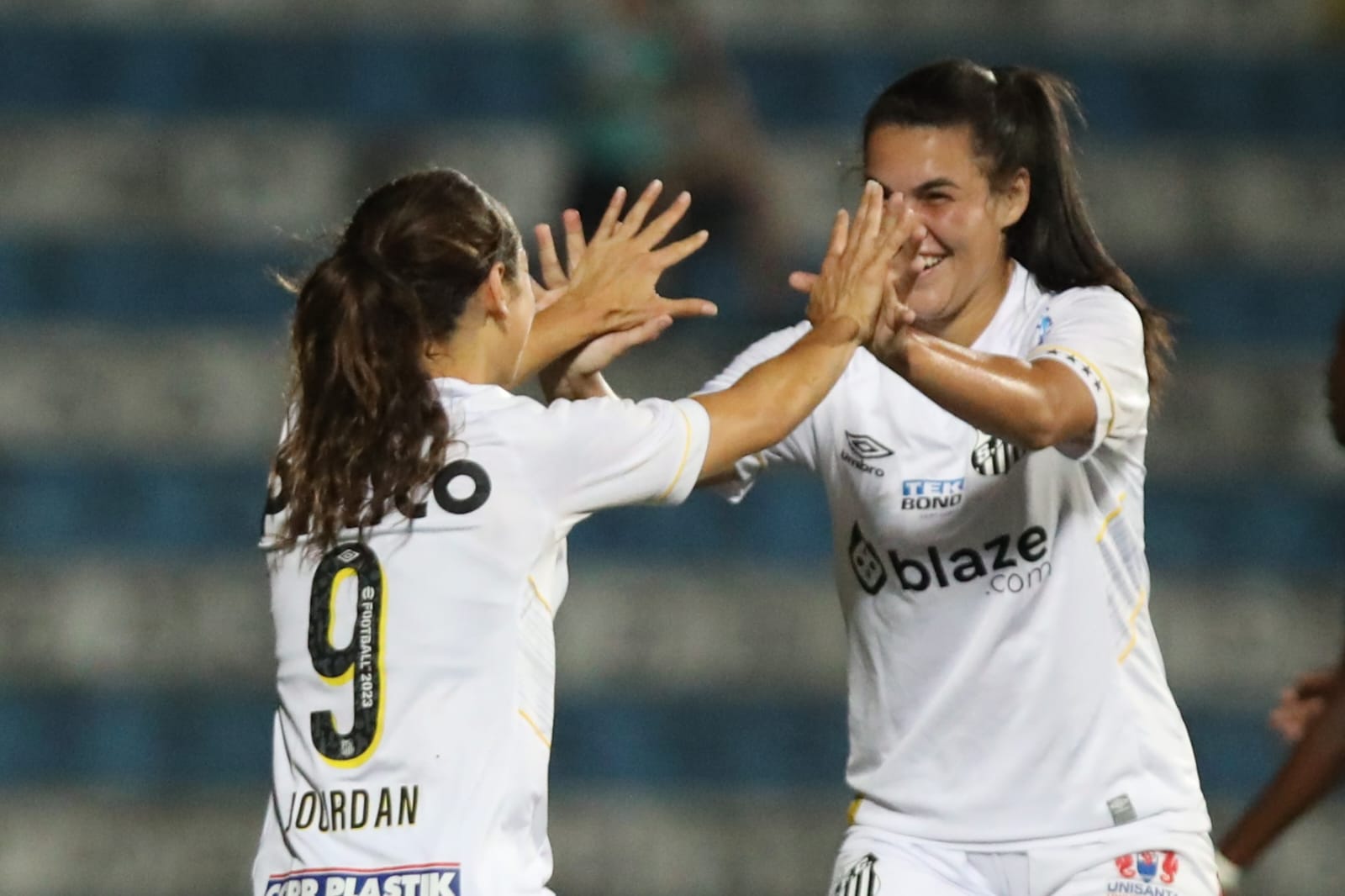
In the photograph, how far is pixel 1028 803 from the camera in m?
3.45

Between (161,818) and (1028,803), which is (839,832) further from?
(1028,803)

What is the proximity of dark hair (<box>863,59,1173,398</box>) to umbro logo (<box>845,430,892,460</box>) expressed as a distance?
0.42m

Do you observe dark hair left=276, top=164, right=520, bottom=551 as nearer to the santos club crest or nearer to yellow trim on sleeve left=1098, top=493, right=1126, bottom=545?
the santos club crest

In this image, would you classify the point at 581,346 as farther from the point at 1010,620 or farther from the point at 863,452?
the point at 1010,620

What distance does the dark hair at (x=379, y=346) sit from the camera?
9.98ft

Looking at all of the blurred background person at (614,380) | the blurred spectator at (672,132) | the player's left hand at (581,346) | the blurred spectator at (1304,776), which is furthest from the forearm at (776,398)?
the blurred spectator at (672,132)

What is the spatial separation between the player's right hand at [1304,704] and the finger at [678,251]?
1350 mm

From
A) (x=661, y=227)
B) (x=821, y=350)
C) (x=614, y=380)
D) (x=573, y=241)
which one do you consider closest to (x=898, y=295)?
(x=821, y=350)

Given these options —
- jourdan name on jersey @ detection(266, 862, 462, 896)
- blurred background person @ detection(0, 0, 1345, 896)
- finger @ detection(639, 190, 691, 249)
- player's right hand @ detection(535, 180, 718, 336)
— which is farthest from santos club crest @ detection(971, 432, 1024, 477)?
blurred background person @ detection(0, 0, 1345, 896)

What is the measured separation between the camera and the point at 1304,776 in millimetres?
3633

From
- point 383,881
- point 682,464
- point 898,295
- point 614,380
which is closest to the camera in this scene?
point 383,881

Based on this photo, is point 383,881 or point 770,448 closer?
point 383,881

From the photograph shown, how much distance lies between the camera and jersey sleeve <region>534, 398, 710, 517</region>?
306 cm

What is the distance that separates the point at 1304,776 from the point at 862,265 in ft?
3.99
